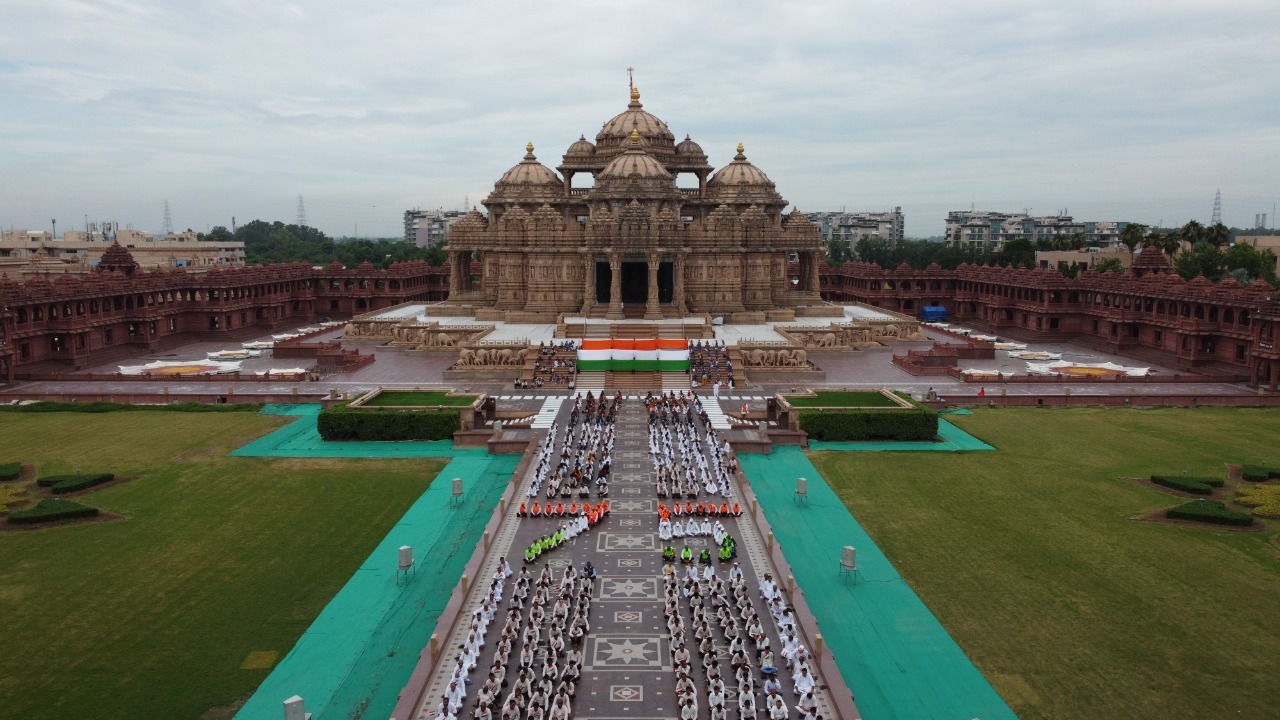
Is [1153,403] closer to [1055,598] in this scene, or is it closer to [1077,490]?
[1077,490]

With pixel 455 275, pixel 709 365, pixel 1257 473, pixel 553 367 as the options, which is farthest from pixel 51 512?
pixel 455 275

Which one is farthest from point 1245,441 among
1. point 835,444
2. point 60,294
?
point 60,294

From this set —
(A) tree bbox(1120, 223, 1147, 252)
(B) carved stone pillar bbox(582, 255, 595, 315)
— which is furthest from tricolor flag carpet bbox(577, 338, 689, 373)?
(A) tree bbox(1120, 223, 1147, 252)

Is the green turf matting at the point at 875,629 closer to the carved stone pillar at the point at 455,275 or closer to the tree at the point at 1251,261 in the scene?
the carved stone pillar at the point at 455,275

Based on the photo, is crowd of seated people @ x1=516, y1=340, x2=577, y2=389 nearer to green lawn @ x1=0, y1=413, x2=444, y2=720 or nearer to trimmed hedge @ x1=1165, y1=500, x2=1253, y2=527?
green lawn @ x1=0, y1=413, x2=444, y2=720

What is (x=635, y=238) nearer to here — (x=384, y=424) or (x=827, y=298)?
(x=384, y=424)
